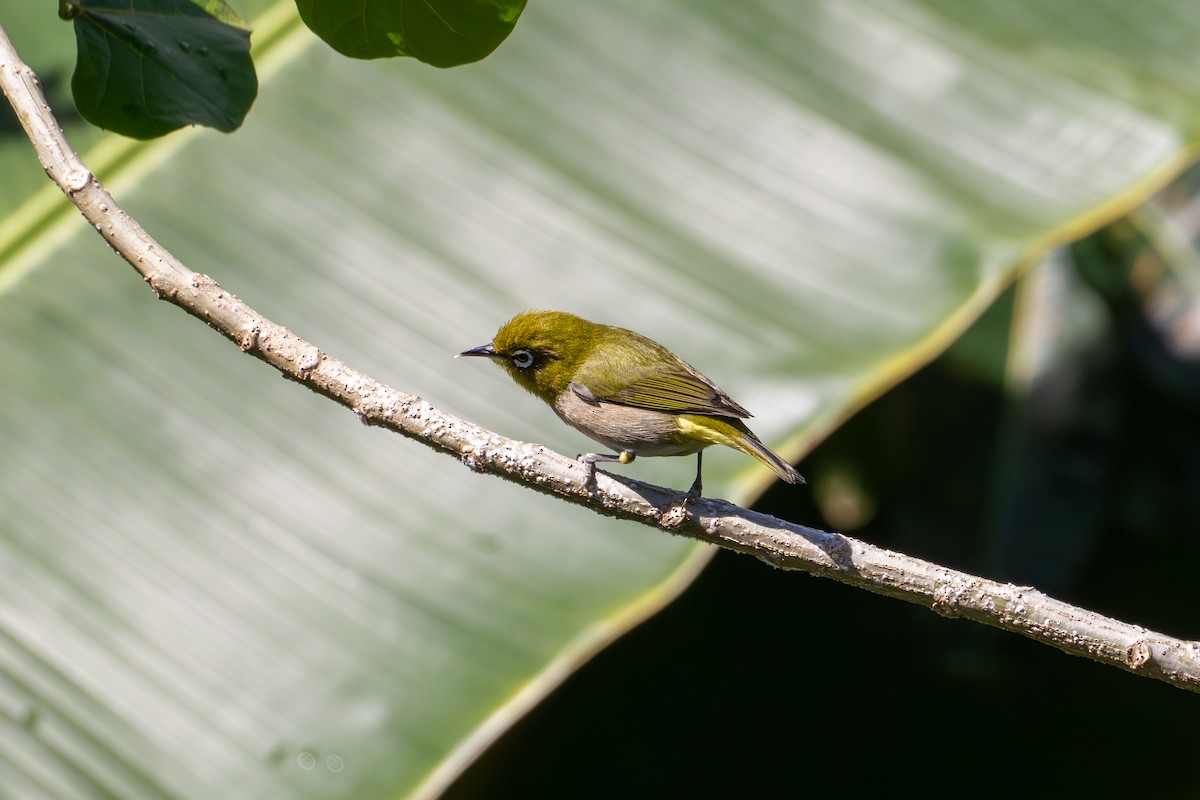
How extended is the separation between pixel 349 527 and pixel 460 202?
3.71 feet

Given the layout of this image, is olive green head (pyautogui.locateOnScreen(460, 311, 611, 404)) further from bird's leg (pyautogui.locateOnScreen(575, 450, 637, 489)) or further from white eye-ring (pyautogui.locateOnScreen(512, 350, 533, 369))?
bird's leg (pyautogui.locateOnScreen(575, 450, 637, 489))

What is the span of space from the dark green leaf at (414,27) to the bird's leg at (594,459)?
0.78 metres

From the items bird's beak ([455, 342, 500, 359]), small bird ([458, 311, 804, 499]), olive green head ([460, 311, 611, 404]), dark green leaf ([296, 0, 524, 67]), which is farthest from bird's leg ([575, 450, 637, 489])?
dark green leaf ([296, 0, 524, 67])

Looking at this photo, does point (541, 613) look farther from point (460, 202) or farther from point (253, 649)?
point (460, 202)

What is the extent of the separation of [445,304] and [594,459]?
1.18 meters

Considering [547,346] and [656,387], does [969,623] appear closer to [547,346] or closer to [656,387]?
[656,387]

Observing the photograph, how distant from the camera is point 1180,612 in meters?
5.94

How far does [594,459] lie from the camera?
2645mm

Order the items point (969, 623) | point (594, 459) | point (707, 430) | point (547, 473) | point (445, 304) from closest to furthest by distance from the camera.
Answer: point (547, 473), point (594, 459), point (707, 430), point (445, 304), point (969, 623)

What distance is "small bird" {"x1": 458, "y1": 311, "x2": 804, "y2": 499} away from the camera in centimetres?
280

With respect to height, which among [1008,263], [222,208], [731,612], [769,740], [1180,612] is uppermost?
[1008,263]

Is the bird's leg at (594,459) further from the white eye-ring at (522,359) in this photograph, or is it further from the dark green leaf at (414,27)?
the dark green leaf at (414,27)

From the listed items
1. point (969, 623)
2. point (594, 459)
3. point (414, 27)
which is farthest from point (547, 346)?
point (969, 623)

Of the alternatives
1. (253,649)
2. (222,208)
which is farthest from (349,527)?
(222,208)
